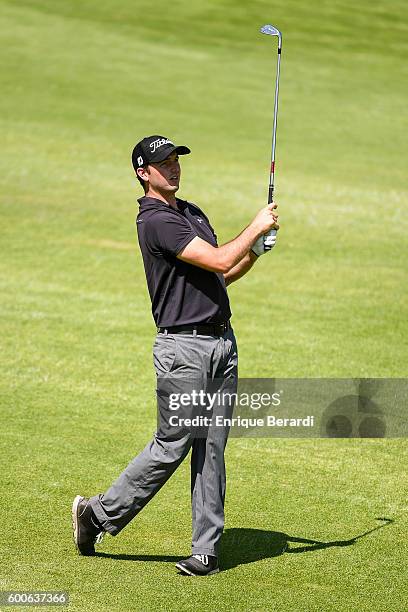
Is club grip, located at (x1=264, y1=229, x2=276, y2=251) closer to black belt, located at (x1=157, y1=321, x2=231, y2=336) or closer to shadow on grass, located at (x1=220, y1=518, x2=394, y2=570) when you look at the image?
black belt, located at (x1=157, y1=321, x2=231, y2=336)

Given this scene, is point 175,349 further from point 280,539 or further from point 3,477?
point 3,477

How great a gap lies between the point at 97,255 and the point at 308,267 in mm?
2828

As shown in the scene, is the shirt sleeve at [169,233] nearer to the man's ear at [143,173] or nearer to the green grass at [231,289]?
the man's ear at [143,173]

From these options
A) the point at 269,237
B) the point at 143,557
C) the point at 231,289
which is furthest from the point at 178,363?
the point at 231,289

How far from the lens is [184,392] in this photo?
21.7ft

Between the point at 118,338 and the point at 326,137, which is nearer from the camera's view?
the point at 118,338

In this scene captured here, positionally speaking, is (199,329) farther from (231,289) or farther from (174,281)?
(231,289)

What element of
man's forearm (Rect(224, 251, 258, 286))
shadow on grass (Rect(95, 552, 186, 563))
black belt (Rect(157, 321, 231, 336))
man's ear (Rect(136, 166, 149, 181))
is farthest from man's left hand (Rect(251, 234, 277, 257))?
shadow on grass (Rect(95, 552, 186, 563))

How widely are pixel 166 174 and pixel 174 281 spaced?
62 cm

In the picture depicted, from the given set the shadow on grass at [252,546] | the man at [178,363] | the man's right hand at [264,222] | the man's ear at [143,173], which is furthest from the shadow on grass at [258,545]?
the man's ear at [143,173]

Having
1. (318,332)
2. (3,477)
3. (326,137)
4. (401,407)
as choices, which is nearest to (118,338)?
(318,332)

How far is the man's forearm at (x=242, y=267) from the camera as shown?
6.85m

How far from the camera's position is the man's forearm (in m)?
6.85

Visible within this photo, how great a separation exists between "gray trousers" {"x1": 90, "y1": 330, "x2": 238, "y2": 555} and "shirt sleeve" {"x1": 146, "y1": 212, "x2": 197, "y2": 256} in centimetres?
52
